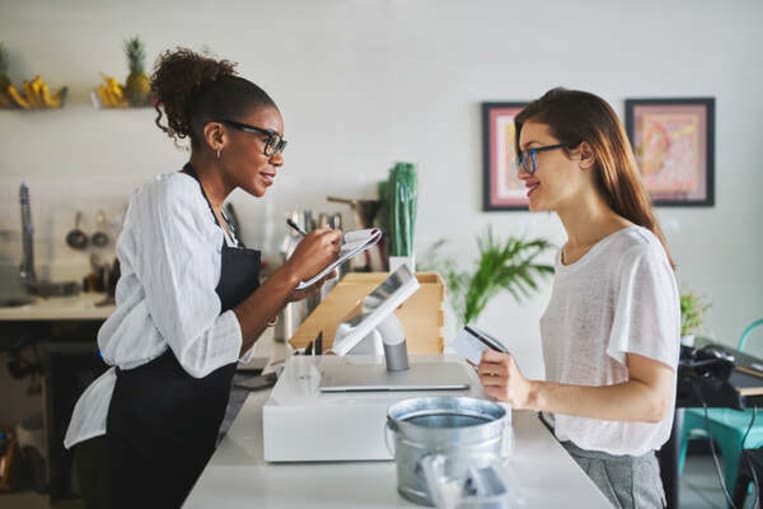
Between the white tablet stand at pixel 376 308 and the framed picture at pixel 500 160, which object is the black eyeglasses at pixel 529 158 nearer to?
the white tablet stand at pixel 376 308

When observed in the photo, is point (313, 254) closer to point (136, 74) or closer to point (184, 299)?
point (184, 299)

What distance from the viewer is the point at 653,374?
1.25 metres

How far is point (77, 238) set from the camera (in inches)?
156

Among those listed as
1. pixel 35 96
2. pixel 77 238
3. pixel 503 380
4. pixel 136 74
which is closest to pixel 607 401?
pixel 503 380

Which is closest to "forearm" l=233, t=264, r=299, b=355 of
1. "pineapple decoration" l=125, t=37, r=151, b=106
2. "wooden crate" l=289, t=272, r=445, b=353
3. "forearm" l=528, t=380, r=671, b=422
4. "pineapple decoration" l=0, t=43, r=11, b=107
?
"forearm" l=528, t=380, r=671, b=422

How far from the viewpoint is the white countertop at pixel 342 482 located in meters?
1.14

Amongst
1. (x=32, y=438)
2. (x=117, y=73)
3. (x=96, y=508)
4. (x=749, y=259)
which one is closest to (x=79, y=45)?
(x=117, y=73)

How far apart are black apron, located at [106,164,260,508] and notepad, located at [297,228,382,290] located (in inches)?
6.3

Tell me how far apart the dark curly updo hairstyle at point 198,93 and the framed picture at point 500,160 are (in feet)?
8.13

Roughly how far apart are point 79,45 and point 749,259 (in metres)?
3.87

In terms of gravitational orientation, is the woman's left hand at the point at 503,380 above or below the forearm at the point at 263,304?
below

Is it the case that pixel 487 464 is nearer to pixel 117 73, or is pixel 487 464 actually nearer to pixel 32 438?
pixel 32 438

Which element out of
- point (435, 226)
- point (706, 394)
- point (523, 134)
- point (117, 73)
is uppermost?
point (117, 73)

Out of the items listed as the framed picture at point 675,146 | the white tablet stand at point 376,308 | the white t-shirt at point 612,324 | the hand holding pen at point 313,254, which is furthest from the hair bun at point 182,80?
the framed picture at point 675,146
